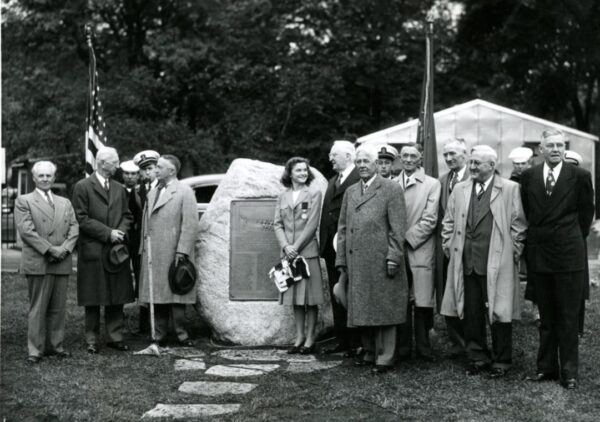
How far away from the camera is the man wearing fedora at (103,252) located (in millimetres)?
7414

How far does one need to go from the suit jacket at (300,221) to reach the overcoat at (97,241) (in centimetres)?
157

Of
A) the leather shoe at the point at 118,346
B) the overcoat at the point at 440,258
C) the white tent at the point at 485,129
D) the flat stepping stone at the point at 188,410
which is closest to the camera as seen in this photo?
the flat stepping stone at the point at 188,410

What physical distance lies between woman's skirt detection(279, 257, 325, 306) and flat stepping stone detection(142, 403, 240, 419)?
2.05 m

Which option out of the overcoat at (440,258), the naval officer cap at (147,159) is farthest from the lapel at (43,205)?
the overcoat at (440,258)

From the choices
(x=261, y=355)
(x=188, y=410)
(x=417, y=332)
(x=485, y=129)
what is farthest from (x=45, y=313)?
(x=485, y=129)

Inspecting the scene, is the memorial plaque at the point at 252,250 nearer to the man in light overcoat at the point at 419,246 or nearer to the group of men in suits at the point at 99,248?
the group of men in suits at the point at 99,248

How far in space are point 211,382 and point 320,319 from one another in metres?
2.02

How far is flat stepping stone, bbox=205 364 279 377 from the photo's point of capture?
6.49m

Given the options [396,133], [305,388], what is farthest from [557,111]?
[305,388]

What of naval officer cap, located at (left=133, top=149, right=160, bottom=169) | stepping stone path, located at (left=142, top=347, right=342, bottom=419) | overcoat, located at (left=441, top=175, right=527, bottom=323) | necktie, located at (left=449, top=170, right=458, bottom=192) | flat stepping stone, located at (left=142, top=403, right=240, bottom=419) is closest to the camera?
flat stepping stone, located at (left=142, top=403, right=240, bottom=419)

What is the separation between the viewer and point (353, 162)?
7.41 m

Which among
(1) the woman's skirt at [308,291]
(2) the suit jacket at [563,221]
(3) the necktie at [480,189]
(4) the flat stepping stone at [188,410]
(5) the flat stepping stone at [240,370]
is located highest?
(3) the necktie at [480,189]

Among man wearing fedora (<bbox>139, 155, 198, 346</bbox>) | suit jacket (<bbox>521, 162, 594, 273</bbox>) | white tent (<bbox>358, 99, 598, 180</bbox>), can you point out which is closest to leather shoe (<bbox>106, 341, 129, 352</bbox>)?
man wearing fedora (<bbox>139, 155, 198, 346</bbox>)

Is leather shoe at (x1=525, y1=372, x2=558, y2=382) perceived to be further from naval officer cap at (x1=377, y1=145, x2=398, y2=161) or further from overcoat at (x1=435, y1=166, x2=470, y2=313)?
naval officer cap at (x1=377, y1=145, x2=398, y2=161)
